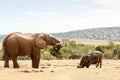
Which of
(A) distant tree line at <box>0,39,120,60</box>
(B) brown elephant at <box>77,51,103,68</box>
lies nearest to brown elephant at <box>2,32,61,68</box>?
(B) brown elephant at <box>77,51,103,68</box>

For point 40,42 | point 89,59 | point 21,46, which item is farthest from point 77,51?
point 21,46

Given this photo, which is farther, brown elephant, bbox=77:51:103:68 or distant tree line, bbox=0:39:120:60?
distant tree line, bbox=0:39:120:60

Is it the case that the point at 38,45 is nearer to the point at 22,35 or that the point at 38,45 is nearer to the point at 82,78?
the point at 22,35

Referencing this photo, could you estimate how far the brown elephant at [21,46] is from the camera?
21.3 m

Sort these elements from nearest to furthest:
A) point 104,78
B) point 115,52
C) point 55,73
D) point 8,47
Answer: point 104,78 < point 55,73 < point 8,47 < point 115,52

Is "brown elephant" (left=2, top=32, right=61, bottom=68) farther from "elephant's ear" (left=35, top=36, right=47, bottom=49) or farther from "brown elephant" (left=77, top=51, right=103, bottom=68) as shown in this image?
"brown elephant" (left=77, top=51, right=103, bottom=68)

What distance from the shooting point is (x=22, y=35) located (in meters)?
21.8

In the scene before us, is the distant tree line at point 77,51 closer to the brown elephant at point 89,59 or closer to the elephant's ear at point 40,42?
the brown elephant at point 89,59

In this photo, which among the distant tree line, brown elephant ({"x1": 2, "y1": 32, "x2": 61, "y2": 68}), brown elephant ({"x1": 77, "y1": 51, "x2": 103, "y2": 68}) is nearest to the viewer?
brown elephant ({"x1": 2, "y1": 32, "x2": 61, "y2": 68})

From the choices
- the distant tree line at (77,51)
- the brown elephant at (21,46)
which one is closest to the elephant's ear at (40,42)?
the brown elephant at (21,46)

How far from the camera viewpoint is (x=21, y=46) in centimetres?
2156

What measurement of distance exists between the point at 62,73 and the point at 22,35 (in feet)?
20.7

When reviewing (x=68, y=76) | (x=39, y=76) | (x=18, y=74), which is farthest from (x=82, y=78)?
(x=18, y=74)

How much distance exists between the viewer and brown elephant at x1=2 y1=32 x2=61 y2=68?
21.3 m
